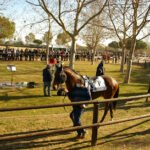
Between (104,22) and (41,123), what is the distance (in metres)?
26.7

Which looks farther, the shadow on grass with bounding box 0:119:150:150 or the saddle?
the saddle

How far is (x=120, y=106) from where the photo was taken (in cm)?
1488

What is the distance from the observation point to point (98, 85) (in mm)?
11289

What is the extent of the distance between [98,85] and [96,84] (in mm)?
129

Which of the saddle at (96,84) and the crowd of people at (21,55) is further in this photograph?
the crowd of people at (21,55)

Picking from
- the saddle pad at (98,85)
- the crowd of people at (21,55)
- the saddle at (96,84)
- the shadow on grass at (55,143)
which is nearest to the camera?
the shadow on grass at (55,143)

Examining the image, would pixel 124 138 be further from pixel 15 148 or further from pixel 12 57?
pixel 12 57

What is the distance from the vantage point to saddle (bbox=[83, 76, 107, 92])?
1063 cm

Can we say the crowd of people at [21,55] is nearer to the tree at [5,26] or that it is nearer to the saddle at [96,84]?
the tree at [5,26]

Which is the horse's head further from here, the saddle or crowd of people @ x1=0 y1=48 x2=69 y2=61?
crowd of people @ x1=0 y1=48 x2=69 y2=61

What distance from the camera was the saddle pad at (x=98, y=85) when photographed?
436 inches

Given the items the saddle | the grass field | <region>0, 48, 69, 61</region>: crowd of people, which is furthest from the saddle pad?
<region>0, 48, 69, 61</region>: crowd of people

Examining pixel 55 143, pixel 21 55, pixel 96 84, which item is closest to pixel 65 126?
pixel 96 84

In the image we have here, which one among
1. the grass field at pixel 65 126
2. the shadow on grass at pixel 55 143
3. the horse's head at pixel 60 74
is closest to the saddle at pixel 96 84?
the horse's head at pixel 60 74
